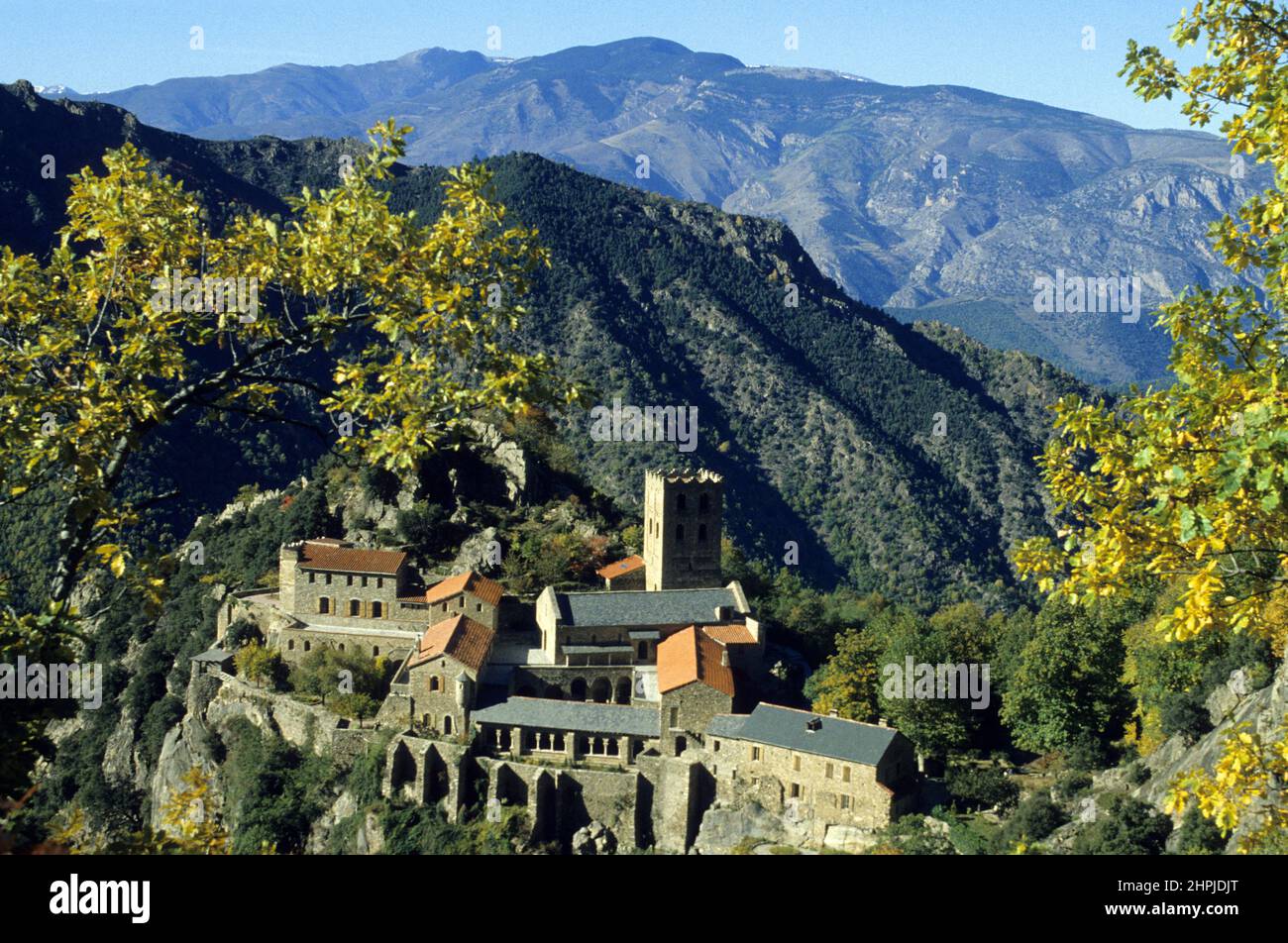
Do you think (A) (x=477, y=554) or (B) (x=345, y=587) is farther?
(A) (x=477, y=554)

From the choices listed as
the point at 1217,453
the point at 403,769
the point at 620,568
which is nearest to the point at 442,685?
the point at 403,769

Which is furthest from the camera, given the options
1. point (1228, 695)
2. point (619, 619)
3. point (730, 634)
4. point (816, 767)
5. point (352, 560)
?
point (352, 560)

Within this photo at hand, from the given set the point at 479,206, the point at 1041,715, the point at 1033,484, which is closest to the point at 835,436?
the point at 1033,484

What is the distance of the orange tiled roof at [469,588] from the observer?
56.7 meters

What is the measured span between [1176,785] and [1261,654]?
38873 millimetres

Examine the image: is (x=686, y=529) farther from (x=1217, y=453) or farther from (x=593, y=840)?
(x=1217, y=453)

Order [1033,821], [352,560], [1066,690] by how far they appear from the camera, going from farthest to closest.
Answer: [352,560] → [1066,690] → [1033,821]

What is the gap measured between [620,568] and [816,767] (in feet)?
66.4

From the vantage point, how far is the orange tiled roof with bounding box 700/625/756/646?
56.0 m

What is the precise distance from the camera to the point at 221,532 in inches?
3100

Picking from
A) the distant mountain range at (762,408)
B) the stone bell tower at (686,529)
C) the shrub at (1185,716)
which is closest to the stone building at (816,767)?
the shrub at (1185,716)

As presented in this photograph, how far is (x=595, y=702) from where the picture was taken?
54.2m

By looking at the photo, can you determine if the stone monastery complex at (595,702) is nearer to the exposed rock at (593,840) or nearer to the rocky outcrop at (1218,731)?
the exposed rock at (593,840)
